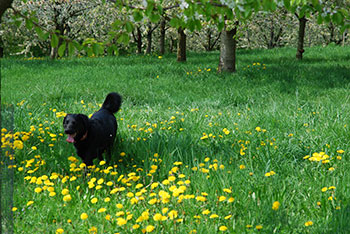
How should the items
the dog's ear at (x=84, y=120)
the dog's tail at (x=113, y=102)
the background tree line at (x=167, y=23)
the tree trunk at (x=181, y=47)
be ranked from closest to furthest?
the background tree line at (x=167, y=23) → the dog's ear at (x=84, y=120) → the dog's tail at (x=113, y=102) → the tree trunk at (x=181, y=47)

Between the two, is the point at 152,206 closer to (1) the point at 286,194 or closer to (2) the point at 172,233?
(2) the point at 172,233

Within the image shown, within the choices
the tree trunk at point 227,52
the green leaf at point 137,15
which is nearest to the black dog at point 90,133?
the green leaf at point 137,15

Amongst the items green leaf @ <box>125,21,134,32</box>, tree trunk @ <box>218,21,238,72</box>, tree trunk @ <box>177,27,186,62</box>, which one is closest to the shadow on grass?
green leaf @ <box>125,21,134,32</box>

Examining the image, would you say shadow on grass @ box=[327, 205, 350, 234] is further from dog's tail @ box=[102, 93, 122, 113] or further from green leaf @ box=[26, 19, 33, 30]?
dog's tail @ box=[102, 93, 122, 113]

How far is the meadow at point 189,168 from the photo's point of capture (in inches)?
94.0

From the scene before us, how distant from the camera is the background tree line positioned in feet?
7.16

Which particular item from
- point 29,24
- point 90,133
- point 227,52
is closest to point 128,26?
point 29,24

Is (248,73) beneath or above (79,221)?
above

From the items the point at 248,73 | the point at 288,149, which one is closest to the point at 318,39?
the point at 248,73

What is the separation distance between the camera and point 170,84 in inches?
326

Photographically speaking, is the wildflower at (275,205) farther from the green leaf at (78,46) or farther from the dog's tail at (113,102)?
the dog's tail at (113,102)

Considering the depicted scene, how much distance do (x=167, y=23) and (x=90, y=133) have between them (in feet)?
53.3

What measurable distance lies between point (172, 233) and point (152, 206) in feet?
1.41

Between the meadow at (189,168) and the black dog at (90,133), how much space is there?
144 mm
